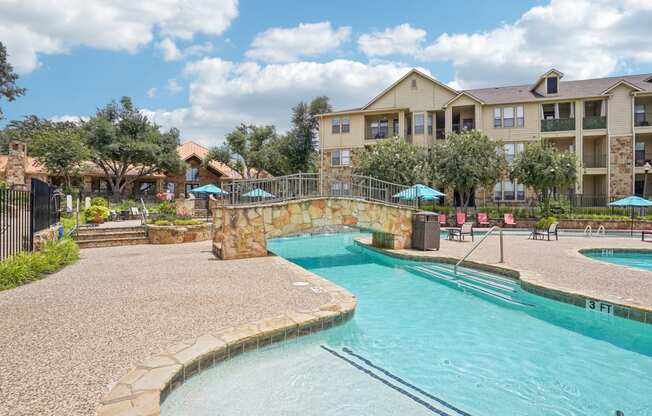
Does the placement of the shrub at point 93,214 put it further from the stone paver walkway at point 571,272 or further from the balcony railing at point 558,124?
the balcony railing at point 558,124

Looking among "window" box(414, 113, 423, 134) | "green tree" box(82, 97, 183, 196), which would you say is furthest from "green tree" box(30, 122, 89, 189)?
"window" box(414, 113, 423, 134)

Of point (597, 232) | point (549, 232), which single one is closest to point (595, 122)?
point (597, 232)

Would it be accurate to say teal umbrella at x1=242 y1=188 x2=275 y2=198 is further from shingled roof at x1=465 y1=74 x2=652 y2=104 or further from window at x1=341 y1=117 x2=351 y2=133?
shingled roof at x1=465 y1=74 x2=652 y2=104

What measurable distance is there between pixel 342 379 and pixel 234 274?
5.01m

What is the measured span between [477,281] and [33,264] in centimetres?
1047

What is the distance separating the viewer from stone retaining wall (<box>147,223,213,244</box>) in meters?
15.8

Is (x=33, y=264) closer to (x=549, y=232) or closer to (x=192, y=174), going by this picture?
(x=549, y=232)

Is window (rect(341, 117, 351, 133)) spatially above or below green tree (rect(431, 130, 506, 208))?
above

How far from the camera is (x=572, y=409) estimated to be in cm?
416

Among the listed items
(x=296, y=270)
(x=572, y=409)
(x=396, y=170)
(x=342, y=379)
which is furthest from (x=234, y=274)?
(x=396, y=170)

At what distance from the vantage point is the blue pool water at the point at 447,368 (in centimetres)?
A: 407

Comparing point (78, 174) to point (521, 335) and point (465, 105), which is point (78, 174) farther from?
point (521, 335)

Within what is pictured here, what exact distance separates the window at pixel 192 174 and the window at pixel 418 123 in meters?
26.9

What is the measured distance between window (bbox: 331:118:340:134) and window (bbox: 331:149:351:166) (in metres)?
1.88
